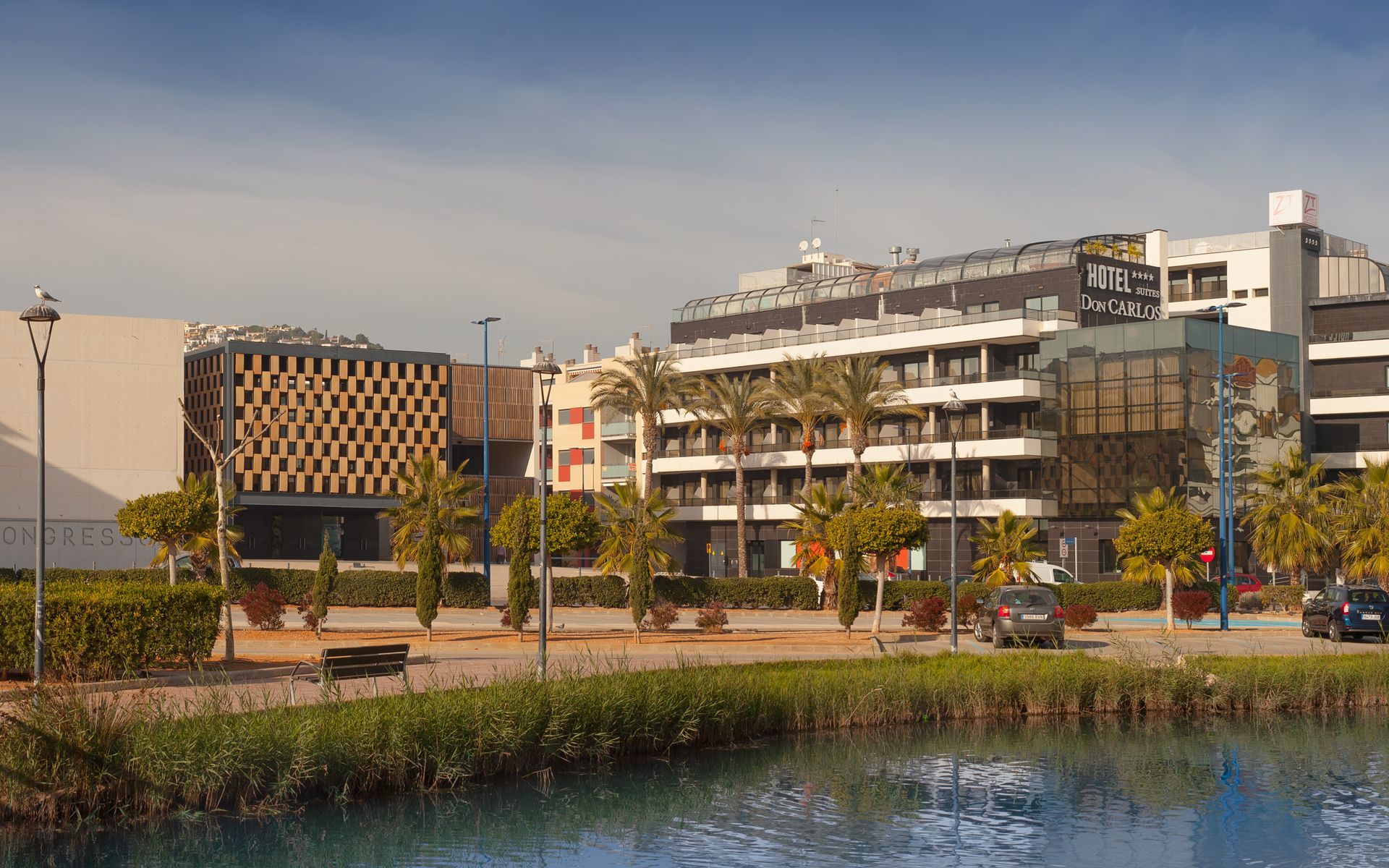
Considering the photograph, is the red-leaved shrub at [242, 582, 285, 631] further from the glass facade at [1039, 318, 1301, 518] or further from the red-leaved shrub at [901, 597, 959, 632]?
the glass facade at [1039, 318, 1301, 518]

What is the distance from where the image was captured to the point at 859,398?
228ft

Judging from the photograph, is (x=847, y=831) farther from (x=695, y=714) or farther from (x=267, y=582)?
(x=267, y=582)

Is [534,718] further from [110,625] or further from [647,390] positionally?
[647,390]

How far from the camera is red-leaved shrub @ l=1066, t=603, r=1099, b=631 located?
40.6 meters

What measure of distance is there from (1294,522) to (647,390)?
101 feet

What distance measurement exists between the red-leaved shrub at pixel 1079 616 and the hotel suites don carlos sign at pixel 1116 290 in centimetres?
3752

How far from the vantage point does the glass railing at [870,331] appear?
74.9 m

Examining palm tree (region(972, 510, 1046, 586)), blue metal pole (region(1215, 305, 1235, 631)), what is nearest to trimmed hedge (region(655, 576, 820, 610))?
palm tree (region(972, 510, 1046, 586))

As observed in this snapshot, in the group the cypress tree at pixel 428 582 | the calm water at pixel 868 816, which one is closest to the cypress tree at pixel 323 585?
the cypress tree at pixel 428 582

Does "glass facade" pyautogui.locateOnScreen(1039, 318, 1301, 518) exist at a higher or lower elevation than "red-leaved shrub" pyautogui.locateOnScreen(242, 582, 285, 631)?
higher

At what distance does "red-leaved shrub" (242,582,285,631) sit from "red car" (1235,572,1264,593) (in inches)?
1507

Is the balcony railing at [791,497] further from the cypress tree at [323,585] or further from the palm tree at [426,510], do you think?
the cypress tree at [323,585]

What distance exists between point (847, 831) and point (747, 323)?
76897mm

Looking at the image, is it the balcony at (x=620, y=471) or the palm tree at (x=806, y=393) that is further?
the balcony at (x=620, y=471)
